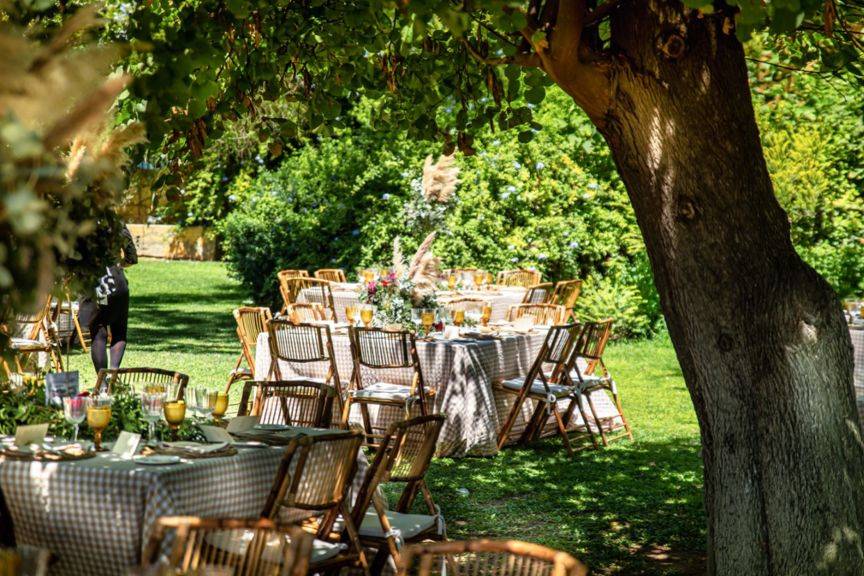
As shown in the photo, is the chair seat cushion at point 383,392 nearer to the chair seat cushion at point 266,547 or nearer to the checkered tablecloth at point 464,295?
the checkered tablecloth at point 464,295

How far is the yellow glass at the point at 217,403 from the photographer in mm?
5422

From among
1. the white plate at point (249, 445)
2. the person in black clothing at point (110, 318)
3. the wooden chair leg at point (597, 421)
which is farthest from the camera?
the person in black clothing at point (110, 318)

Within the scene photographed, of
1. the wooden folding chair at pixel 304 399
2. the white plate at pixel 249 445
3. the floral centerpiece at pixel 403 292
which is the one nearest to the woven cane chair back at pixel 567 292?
the floral centerpiece at pixel 403 292

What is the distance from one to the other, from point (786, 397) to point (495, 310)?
873 cm

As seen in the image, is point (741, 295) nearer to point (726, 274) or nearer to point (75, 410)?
point (726, 274)

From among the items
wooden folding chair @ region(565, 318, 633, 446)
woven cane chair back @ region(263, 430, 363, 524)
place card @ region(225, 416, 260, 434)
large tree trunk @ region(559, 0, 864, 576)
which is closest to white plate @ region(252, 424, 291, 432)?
place card @ region(225, 416, 260, 434)

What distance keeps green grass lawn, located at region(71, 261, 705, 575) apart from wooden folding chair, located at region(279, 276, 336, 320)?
1199 mm

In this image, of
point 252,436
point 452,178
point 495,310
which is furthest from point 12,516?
point 452,178

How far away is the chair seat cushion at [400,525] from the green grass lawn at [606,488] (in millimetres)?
1231

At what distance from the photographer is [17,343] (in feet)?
35.6

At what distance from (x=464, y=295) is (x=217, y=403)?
797cm

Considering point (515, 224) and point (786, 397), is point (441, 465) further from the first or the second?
point (515, 224)

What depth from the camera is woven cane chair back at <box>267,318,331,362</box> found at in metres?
9.34

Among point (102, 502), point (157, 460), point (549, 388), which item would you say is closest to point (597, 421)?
point (549, 388)
